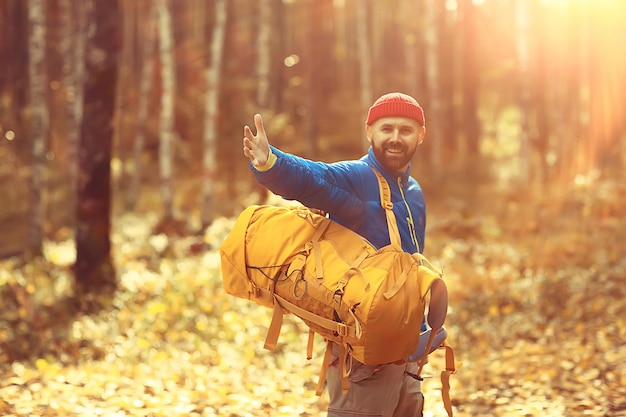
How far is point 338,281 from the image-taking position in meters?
3.47

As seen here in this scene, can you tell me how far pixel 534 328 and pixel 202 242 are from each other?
6.98m

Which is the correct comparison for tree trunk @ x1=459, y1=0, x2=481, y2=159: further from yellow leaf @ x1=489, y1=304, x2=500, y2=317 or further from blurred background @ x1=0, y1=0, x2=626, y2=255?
yellow leaf @ x1=489, y1=304, x2=500, y2=317

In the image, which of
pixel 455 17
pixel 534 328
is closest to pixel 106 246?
pixel 534 328

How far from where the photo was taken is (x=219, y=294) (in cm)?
1055

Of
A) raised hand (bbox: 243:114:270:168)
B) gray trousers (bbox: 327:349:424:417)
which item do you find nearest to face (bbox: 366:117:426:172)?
raised hand (bbox: 243:114:270:168)

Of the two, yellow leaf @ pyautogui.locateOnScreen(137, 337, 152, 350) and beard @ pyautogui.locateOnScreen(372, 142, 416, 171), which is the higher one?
beard @ pyautogui.locateOnScreen(372, 142, 416, 171)

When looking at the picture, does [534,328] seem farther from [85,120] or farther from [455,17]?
[455,17]

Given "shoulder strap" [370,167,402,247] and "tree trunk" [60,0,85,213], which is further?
"tree trunk" [60,0,85,213]

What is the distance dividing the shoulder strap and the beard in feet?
0.26

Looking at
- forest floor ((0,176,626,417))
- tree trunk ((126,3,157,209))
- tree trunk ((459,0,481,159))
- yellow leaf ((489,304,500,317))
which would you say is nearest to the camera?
forest floor ((0,176,626,417))

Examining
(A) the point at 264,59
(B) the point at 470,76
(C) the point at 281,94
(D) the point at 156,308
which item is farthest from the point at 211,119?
(B) the point at 470,76

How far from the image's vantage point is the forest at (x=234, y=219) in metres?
7.48

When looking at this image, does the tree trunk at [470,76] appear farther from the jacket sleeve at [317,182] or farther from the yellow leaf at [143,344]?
the jacket sleeve at [317,182]

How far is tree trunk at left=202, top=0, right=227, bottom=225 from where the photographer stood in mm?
16312
